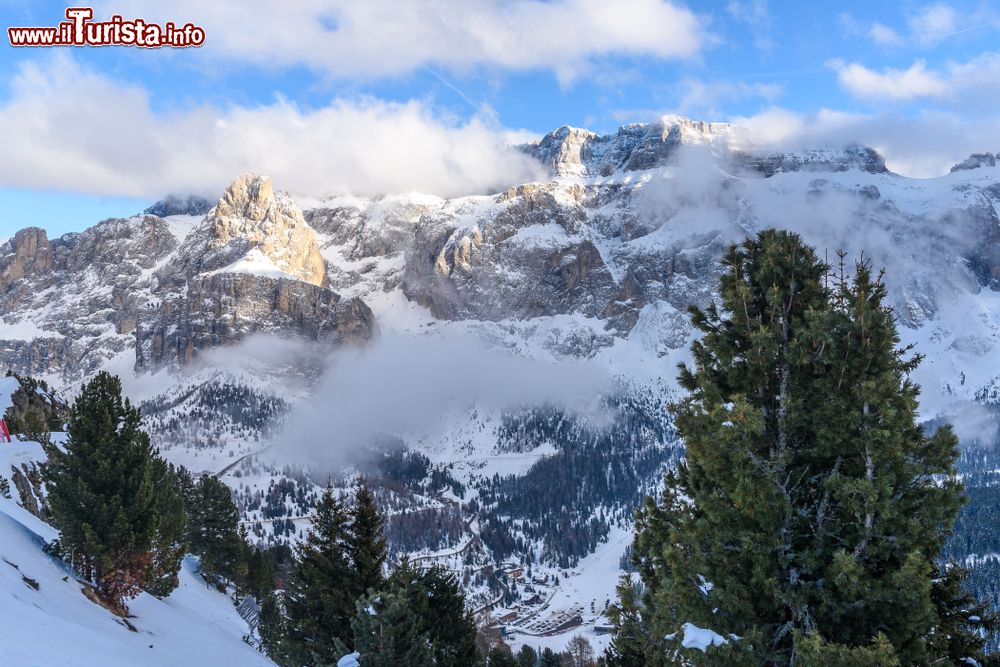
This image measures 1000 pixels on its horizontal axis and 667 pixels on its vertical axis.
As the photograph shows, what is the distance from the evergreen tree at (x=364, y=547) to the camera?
76.9 feet

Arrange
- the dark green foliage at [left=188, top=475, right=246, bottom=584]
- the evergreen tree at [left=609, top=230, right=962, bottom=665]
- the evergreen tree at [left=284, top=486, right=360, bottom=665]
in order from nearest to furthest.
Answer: the evergreen tree at [left=609, top=230, right=962, bottom=665], the evergreen tree at [left=284, top=486, right=360, bottom=665], the dark green foliage at [left=188, top=475, right=246, bottom=584]

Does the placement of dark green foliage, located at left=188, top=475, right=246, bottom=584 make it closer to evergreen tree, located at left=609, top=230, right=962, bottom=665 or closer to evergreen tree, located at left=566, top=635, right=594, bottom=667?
evergreen tree, located at left=609, top=230, right=962, bottom=665

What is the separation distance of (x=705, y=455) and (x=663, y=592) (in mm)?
2653

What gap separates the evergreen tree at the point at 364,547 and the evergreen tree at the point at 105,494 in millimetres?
8163

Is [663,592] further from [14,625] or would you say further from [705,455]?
[14,625]

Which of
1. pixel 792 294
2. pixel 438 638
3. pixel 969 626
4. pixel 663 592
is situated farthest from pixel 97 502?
pixel 969 626

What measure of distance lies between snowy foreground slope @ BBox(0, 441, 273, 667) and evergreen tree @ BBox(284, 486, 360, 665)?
3880 millimetres

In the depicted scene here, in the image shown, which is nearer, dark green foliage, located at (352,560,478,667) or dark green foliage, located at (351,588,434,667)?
dark green foliage, located at (351,588,434,667)

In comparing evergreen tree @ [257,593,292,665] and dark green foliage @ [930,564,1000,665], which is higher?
dark green foliage @ [930,564,1000,665]

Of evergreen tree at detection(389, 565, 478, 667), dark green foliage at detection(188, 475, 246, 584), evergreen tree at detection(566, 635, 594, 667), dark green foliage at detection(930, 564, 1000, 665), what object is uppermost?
dark green foliage at detection(930, 564, 1000, 665)

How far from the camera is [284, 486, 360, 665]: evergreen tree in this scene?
22.8m

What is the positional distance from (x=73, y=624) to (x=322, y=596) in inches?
286

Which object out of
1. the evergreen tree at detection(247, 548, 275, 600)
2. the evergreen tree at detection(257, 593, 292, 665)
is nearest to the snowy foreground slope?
the evergreen tree at detection(257, 593, 292, 665)

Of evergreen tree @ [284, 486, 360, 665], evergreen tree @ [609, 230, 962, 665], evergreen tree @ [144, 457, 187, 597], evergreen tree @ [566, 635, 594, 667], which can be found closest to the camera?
evergreen tree @ [609, 230, 962, 665]
